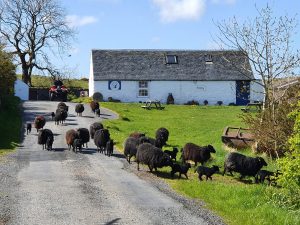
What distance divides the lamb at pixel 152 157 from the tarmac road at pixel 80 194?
0.84 meters

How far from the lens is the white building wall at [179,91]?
61.6 metres

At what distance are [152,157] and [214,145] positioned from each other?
29.4 ft

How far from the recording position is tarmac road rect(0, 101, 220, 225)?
44.9ft

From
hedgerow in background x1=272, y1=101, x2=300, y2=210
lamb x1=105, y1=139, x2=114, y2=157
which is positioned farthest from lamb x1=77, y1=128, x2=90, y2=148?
hedgerow in background x1=272, y1=101, x2=300, y2=210

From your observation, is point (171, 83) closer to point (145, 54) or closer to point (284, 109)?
point (145, 54)

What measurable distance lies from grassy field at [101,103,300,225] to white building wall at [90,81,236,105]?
7.03 m

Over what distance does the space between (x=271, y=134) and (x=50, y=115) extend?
2389 cm

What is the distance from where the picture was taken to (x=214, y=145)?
29359mm

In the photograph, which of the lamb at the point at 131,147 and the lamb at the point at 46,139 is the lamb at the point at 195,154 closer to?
the lamb at the point at 131,147

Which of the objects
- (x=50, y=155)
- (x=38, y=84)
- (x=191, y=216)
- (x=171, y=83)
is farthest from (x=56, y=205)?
(x=38, y=84)

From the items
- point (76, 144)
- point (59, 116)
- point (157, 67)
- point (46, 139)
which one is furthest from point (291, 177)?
point (157, 67)

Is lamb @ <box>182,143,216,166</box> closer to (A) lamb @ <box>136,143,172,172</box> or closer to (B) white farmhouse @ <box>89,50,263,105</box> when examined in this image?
(A) lamb @ <box>136,143,172,172</box>

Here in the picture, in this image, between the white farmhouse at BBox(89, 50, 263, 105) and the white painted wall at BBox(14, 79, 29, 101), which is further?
the white painted wall at BBox(14, 79, 29, 101)

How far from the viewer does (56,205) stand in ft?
48.7
